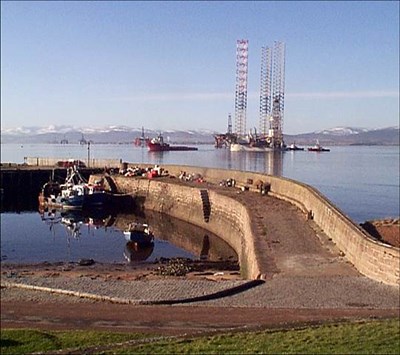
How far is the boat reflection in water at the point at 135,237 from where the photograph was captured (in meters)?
27.4

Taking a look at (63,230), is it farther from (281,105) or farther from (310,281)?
(281,105)

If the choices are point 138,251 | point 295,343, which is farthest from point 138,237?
point 295,343

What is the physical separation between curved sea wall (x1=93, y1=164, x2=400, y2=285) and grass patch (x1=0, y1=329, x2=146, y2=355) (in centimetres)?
572

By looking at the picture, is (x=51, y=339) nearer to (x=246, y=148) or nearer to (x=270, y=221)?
(x=270, y=221)

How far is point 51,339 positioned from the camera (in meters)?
9.94

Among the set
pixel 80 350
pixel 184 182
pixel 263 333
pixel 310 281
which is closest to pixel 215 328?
pixel 263 333

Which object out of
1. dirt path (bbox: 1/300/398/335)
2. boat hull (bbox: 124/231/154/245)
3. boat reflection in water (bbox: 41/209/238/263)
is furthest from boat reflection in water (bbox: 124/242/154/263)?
dirt path (bbox: 1/300/398/335)

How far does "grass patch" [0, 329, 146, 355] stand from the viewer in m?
9.51

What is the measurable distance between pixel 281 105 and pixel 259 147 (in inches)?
465

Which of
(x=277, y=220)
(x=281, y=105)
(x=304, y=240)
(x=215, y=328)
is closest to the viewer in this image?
(x=215, y=328)

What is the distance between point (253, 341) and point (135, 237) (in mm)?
18992

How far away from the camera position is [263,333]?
9859 mm

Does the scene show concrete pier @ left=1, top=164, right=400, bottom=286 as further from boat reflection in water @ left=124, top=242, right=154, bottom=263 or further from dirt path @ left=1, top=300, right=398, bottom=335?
boat reflection in water @ left=124, top=242, right=154, bottom=263

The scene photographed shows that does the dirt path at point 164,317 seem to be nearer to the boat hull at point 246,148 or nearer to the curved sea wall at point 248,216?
the curved sea wall at point 248,216
